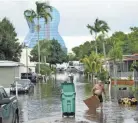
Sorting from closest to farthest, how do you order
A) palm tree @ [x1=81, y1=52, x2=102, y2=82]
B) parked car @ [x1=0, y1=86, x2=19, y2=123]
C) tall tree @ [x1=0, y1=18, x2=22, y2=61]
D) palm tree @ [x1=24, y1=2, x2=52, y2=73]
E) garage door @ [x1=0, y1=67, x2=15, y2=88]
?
1. parked car @ [x1=0, y1=86, x2=19, y2=123]
2. garage door @ [x1=0, y1=67, x2=15, y2=88]
3. tall tree @ [x1=0, y1=18, x2=22, y2=61]
4. palm tree @ [x1=24, y1=2, x2=52, y2=73]
5. palm tree @ [x1=81, y1=52, x2=102, y2=82]

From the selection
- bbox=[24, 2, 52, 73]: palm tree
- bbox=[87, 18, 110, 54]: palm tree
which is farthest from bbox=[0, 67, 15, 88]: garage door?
bbox=[87, 18, 110, 54]: palm tree

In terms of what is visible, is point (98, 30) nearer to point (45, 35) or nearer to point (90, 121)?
point (90, 121)

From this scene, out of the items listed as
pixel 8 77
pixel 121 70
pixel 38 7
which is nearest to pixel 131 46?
pixel 121 70

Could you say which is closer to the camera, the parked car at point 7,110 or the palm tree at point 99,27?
the parked car at point 7,110

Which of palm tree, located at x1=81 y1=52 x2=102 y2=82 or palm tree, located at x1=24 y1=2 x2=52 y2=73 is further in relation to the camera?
palm tree, located at x1=81 y1=52 x2=102 y2=82

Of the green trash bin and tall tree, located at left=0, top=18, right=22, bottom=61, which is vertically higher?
tall tree, located at left=0, top=18, right=22, bottom=61

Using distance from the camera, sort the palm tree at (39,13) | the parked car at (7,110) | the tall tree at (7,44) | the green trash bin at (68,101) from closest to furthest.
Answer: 1. the parked car at (7,110)
2. the green trash bin at (68,101)
3. the tall tree at (7,44)
4. the palm tree at (39,13)

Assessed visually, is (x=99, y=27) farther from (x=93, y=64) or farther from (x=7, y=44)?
(x=7, y=44)

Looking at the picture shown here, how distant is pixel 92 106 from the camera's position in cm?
2044

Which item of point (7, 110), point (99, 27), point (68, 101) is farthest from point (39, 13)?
point (7, 110)

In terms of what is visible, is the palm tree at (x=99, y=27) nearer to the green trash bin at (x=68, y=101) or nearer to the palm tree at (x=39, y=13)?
the palm tree at (x=39, y=13)

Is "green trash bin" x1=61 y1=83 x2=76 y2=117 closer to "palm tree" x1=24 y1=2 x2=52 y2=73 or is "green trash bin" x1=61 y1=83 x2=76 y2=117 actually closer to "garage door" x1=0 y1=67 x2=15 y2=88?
"garage door" x1=0 y1=67 x2=15 y2=88

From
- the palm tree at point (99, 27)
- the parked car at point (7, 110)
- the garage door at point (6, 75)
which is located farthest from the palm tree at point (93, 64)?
the parked car at point (7, 110)

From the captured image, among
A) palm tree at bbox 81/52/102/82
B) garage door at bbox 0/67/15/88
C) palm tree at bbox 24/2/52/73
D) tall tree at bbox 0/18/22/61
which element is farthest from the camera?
palm tree at bbox 81/52/102/82
